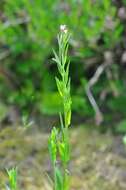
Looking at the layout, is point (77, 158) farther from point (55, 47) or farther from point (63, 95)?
point (63, 95)

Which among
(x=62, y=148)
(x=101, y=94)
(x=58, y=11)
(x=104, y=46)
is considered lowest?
(x=101, y=94)

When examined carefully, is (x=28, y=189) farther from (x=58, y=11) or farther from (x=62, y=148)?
(x=62, y=148)

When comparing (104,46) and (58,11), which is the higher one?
(58,11)

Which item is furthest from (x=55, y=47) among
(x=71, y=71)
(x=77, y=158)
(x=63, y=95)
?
(x=63, y=95)

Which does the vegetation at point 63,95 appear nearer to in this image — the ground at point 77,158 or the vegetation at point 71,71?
the ground at point 77,158

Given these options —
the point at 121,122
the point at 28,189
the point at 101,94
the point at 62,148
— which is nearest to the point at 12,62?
the point at 101,94

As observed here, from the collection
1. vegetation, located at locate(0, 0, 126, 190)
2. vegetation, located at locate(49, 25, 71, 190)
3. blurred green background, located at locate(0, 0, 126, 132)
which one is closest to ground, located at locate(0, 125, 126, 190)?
vegetation, located at locate(0, 0, 126, 190)
